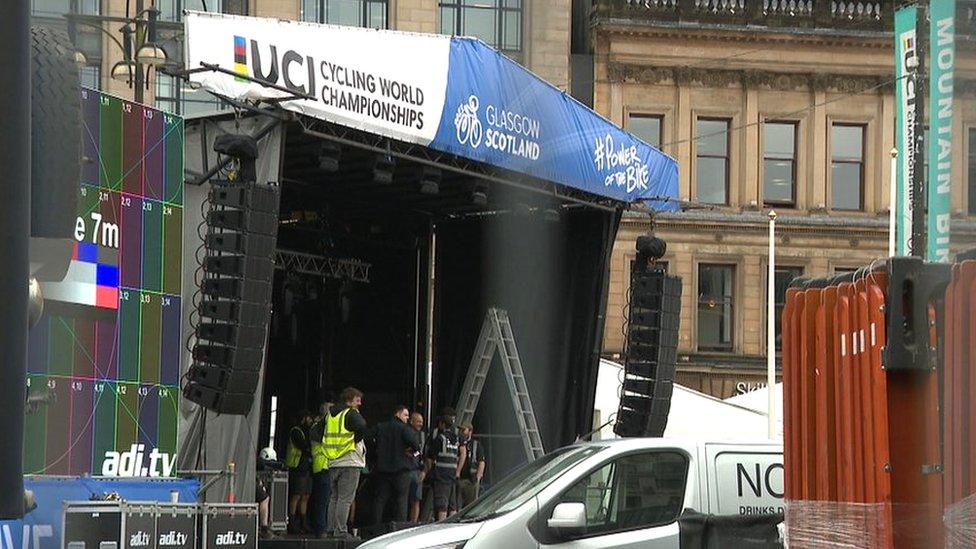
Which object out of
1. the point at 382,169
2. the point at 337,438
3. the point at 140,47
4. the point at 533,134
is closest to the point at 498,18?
the point at 533,134

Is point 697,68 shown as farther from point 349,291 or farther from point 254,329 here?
point 254,329

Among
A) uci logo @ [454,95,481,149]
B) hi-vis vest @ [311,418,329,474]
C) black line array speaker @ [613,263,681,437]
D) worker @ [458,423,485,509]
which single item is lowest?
worker @ [458,423,485,509]

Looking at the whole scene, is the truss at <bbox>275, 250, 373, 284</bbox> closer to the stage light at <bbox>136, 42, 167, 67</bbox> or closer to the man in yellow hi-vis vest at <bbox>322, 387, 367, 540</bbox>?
the stage light at <bbox>136, 42, 167, 67</bbox>

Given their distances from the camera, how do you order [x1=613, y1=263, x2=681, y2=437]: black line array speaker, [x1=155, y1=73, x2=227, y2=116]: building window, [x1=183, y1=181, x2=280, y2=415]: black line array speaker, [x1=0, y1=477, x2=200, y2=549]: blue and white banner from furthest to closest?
[x1=155, y1=73, x2=227, y2=116]: building window, [x1=613, y1=263, x2=681, y2=437]: black line array speaker, [x1=183, y1=181, x2=280, y2=415]: black line array speaker, [x1=0, y1=477, x2=200, y2=549]: blue and white banner

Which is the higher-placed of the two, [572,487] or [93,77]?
[93,77]

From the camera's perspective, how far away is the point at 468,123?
20609 millimetres

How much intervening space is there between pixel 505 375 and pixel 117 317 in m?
10.9

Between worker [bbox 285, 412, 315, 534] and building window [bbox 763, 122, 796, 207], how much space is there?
22531 millimetres

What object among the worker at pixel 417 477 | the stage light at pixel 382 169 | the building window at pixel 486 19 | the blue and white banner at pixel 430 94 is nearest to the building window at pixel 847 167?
the building window at pixel 486 19

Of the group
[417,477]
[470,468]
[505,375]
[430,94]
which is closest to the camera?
[430,94]

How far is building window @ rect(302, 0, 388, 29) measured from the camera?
39.8 meters

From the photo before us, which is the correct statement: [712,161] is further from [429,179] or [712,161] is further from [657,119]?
[429,179]

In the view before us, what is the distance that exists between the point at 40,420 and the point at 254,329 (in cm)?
263

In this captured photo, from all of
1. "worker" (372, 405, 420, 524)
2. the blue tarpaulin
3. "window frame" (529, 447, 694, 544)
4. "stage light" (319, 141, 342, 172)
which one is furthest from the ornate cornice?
"window frame" (529, 447, 694, 544)
